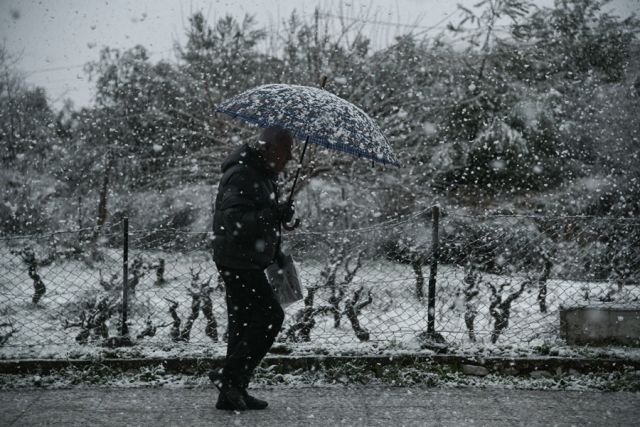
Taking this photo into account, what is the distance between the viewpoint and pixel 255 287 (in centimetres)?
308

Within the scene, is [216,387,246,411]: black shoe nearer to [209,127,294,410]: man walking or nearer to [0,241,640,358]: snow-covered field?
[209,127,294,410]: man walking

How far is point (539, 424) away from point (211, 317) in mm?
2853

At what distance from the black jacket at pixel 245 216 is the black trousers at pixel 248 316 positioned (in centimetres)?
10

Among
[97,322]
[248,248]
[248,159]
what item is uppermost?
[248,159]

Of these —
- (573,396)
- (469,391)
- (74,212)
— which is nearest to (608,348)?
(573,396)

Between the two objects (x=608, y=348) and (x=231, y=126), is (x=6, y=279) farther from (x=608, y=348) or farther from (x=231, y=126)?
(x=608, y=348)

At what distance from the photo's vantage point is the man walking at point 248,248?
2.96m

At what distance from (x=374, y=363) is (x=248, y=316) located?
1210 mm

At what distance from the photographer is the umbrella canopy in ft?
10.1

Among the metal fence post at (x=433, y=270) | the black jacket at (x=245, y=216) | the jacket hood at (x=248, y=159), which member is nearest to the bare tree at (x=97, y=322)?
the black jacket at (x=245, y=216)

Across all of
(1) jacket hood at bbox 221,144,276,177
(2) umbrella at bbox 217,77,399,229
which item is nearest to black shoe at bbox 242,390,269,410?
(2) umbrella at bbox 217,77,399,229

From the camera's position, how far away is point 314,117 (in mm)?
3092

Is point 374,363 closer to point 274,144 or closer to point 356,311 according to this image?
point 356,311

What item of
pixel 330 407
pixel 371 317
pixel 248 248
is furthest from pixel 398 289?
pixel 248 248
